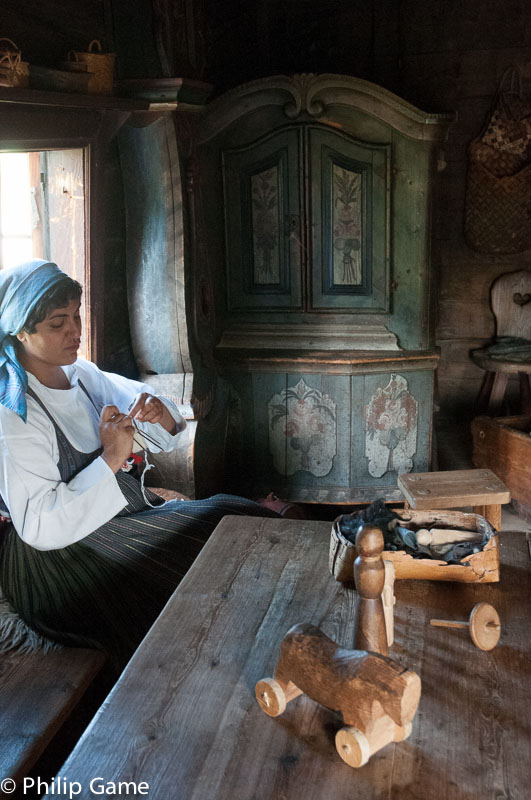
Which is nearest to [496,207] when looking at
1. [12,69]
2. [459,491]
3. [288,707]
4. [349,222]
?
[349,222]

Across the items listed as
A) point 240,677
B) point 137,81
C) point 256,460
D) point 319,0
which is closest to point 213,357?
point 256,460

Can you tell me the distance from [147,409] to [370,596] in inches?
60.2

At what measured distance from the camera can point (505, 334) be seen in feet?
17.2

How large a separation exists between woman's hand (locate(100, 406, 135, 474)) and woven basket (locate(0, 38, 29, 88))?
113 centimetres

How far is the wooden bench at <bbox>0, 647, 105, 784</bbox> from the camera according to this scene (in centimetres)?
183

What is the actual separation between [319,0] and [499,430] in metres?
2.78

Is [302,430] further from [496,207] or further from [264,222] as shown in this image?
[496,207]

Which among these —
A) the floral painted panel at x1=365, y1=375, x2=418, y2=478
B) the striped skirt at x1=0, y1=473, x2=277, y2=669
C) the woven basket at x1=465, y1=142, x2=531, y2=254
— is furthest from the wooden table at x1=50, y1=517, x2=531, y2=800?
the woven basket at x1=465, y1=142, x2=531, y2=254

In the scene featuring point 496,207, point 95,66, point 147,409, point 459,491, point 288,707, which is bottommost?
point 288,707

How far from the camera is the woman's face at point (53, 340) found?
2537 mm

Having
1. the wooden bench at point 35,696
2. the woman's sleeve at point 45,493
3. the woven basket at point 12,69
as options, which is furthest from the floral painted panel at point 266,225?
the wooden bench at point 35,696

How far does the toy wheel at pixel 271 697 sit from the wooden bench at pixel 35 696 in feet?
2.17

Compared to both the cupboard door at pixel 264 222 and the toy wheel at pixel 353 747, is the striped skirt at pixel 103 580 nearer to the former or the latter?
the toy wheel at pixel 353 747

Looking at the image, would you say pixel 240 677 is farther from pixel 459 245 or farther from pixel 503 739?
pixel 459 245
